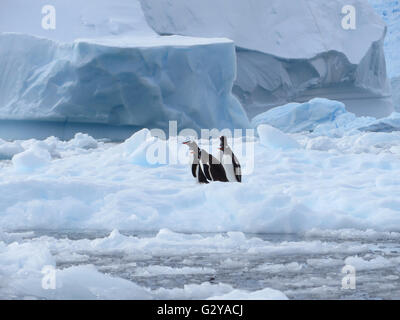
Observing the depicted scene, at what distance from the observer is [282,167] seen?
7.69 m

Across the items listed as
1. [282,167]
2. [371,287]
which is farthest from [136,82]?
[371,287]

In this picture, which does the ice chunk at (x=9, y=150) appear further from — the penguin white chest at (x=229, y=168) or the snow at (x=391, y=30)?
the snow at (x=391, y=30)

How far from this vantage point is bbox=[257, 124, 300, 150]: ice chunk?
9.50 metres

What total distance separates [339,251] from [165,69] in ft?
39.1

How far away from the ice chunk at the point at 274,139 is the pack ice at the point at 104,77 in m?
6.17

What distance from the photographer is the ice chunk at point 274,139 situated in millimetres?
9500

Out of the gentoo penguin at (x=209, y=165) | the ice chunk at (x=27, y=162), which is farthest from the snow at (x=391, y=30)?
the gentoo penguin at (x=209, y=165)

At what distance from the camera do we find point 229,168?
666 cm

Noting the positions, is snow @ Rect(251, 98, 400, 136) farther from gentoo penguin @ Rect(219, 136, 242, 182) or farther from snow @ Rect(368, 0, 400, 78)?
gentoo penguin @ Rect(219, 136, 242, 182)

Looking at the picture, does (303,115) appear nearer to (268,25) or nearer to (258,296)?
(268,25)

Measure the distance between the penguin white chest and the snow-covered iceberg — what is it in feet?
45.7

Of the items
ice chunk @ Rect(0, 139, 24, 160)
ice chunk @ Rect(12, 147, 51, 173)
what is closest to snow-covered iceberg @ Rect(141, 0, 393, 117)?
ice chunk @ Rect(0, 139, 24, 160)
